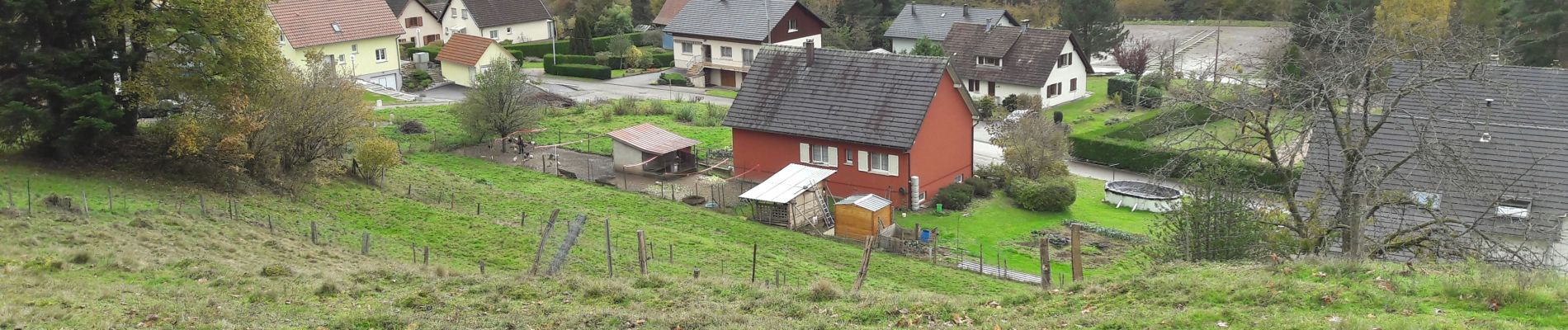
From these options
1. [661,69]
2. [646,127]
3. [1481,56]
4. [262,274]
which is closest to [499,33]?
[661,69]

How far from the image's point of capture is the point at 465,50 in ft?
187

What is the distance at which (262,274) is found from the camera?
65.1ft

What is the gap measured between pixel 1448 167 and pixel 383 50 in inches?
1835

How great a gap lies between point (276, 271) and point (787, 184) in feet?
50.4

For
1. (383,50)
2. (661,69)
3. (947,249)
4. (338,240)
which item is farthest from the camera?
(661,69)

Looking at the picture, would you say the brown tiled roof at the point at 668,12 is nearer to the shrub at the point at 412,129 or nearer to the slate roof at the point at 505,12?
the slate roof at the point at 505,12

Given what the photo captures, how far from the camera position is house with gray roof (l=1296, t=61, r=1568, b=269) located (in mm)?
19906

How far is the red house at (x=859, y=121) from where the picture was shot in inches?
1362

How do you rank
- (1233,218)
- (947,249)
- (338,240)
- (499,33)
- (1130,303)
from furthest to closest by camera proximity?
(499,33), (947,249), (338,240), (1233,218), (1130,303)

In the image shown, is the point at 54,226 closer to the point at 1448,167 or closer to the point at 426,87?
the point at 1448,167

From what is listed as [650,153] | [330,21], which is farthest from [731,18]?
[650,153]

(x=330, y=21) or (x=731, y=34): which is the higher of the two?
(x=330, y=21)

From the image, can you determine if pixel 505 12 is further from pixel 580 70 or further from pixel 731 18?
pixel 731 18

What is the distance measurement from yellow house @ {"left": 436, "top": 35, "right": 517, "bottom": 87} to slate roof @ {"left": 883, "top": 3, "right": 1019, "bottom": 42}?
67.8 feet
